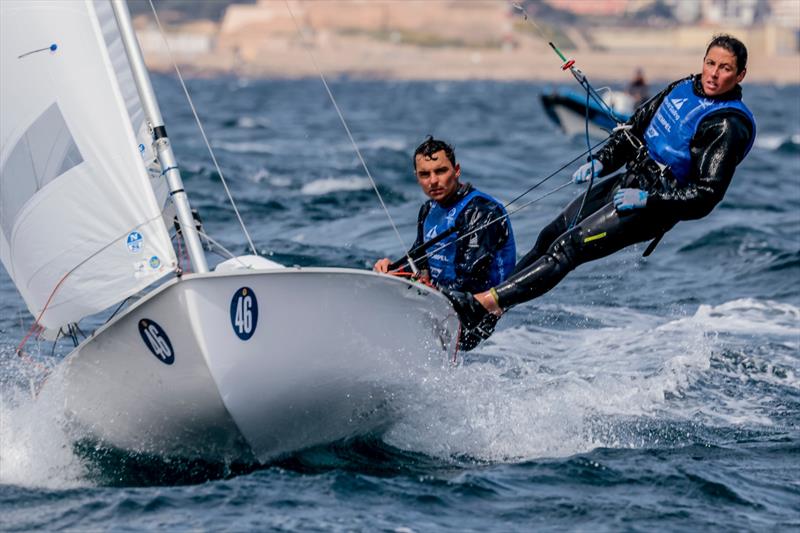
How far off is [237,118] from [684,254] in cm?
1979

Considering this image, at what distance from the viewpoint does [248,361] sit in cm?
488

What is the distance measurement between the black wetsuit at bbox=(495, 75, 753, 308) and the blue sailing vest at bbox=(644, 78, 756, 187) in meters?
0.03

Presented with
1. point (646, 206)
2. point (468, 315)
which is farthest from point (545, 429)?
point (646, 206)

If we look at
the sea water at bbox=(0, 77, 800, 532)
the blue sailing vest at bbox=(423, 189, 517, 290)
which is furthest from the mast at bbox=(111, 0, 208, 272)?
the blue sailing vest at bbox=(423, 189, 517, 290)

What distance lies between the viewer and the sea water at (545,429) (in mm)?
4875

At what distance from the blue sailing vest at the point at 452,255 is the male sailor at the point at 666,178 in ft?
0.26

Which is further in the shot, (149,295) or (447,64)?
(447,64)

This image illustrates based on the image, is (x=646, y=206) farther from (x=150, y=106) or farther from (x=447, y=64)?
(x=447, y=64)

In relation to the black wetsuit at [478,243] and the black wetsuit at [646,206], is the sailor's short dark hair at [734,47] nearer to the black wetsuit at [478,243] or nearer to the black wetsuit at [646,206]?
the black wetsuit at [646,206]

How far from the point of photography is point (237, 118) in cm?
3016

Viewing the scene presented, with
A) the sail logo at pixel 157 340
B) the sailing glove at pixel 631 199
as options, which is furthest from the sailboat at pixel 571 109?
the sail logo at pixel 157 340

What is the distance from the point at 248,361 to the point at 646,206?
6.32 feet

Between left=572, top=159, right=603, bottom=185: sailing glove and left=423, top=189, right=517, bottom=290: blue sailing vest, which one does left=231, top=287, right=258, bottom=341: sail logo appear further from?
left=572, top=159, right=603, bottom=185: sailing glove

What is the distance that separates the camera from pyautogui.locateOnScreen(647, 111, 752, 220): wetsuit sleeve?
5629mm
